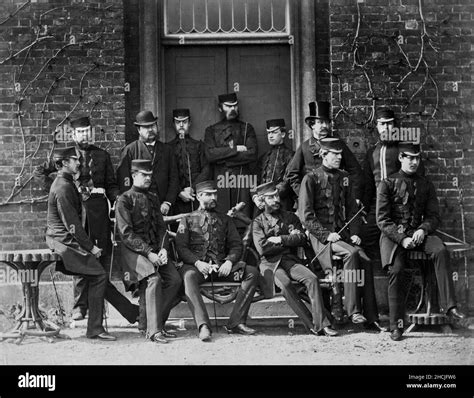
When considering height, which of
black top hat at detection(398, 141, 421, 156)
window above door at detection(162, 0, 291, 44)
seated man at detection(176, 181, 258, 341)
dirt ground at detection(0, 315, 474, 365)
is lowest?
dirt ground at detection(0, 315, 474, 365)

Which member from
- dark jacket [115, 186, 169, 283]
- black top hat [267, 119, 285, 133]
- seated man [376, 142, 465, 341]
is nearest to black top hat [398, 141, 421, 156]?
seated man [376, 142, 465, 341]

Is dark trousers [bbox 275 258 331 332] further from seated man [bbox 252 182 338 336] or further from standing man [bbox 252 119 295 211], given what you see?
standing man [bbox 252 119 295 211]

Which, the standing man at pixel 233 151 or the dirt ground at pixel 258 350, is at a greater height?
the standing man at pixel 233 151

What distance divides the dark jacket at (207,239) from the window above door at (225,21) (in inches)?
97.2

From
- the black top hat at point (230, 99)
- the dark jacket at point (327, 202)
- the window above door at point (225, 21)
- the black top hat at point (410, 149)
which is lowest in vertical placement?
the dark jacket at point (327, 202)

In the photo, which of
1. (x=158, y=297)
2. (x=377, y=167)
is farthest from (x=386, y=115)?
(x=158, y=297)

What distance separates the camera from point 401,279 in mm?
10203

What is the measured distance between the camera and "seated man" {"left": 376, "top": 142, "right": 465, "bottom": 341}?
1014 centimetres

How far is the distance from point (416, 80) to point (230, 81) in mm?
2202

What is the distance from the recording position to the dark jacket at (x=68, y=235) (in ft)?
33.1

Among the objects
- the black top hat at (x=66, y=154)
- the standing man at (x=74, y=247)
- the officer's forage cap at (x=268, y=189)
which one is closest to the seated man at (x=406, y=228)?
the officer's forage cap at (x=268, y=189)

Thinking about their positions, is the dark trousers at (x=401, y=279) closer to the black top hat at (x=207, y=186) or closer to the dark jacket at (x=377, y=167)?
the dark jacket at (x=377, y=167)

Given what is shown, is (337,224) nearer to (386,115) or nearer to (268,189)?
(268,189)
